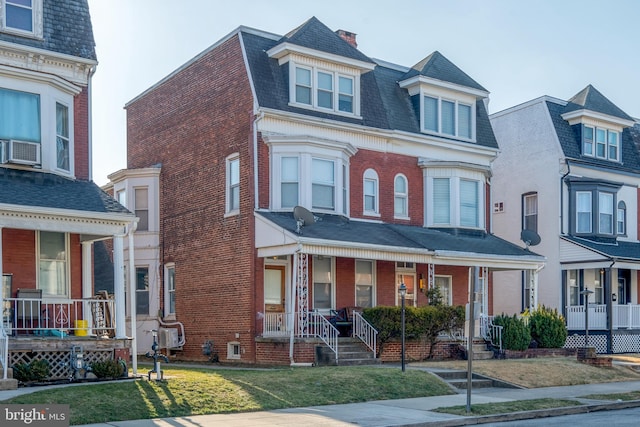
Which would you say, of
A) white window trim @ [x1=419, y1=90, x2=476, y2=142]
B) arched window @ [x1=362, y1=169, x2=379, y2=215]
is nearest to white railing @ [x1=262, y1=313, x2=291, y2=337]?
arched window @ [x1=362, y1=169, x2=379, y2=215]

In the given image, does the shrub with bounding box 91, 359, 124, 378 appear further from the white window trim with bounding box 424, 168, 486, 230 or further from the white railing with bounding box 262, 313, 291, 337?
the white window trim with bounding box 424, 168, 486, 230

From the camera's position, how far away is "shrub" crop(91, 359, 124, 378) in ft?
57.7

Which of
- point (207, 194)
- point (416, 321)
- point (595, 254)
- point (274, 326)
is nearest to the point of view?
point (416, 321)

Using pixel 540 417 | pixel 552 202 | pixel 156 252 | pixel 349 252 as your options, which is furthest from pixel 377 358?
pixel 552 202

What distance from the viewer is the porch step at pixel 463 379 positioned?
20.2 metres

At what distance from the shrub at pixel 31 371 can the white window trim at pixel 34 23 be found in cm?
794

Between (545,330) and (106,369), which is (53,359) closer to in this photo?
(106,369)

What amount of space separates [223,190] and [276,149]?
243 centimetres

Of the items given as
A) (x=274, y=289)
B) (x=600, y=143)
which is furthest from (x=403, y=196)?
(x=600, y=143)

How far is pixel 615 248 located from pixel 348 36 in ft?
45.0

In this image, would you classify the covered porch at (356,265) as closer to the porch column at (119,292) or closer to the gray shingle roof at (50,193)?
the porch column at (119,292)

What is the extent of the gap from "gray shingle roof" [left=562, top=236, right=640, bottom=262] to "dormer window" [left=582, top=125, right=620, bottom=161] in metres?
3.71

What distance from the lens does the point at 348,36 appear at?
3002 cm

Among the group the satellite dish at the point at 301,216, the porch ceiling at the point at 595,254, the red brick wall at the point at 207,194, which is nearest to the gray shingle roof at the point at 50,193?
the satellite dish at the point at 301,216
